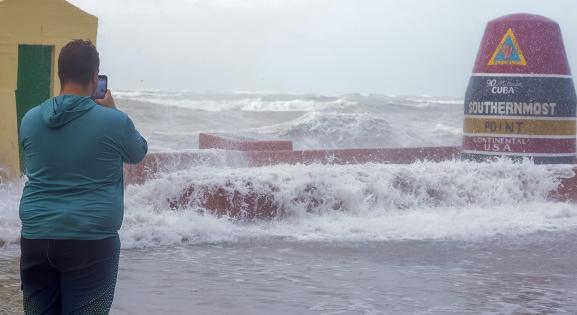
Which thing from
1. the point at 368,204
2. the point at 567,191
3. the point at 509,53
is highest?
the point at 509,53

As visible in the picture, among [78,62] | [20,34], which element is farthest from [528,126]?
[78,62]

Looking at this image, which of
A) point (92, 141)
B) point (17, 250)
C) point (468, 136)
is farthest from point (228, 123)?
point (92, 141)

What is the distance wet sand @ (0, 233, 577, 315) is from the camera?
5.15m

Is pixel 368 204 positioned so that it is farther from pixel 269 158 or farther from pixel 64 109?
pixel 64 109

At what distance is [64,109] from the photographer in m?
3.02

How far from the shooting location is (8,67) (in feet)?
29.3

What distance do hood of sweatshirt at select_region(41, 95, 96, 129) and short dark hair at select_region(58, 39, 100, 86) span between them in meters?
0.08

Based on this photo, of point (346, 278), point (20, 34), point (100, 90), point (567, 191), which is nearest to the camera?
point (100, 90)

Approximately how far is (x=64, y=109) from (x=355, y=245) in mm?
4591

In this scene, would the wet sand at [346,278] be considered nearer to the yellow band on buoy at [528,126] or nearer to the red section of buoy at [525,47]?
the yellow band on buoy at [528,126]

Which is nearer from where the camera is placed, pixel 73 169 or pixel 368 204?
pixel 73 169

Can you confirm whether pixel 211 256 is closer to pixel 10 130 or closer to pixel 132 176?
pixel 132 176

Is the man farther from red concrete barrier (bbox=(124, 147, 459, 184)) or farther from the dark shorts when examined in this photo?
red concrete barrier (bbox=(124, 147, 459, 184))

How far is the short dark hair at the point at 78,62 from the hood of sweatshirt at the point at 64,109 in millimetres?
77
